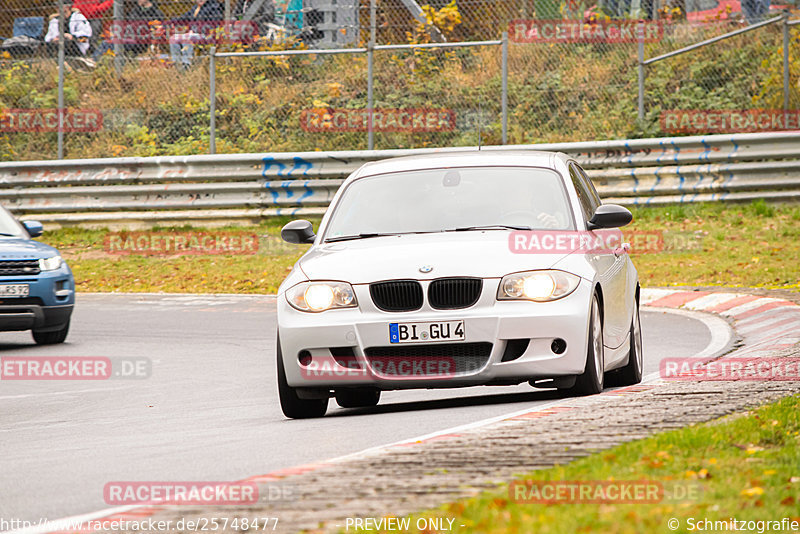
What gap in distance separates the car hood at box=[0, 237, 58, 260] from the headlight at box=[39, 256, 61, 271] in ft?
0.16

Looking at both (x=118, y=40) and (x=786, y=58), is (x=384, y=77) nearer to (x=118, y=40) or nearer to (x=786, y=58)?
(x=118, y=40)

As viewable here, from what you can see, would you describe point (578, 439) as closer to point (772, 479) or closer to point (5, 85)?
point (772, 479)

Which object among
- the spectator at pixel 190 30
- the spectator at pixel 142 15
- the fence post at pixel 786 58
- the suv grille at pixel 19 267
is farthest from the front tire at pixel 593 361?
the spectator at pixel 190 30

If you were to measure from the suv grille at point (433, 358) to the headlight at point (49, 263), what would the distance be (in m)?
7.39

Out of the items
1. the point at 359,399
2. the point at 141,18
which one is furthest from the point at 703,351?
the point at 141,18

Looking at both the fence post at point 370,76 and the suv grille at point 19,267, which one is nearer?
the suv grille at point 19,267

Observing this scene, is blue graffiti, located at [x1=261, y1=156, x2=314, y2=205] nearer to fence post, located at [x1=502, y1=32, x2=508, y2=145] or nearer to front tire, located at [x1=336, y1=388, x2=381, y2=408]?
fence post, located at [x1=502, y1=32, x2=508, y2=145]

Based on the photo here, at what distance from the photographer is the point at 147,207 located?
→ 2336 centimetres

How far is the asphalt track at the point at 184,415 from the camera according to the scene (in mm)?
6770

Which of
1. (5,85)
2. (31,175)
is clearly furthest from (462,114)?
(5,85)

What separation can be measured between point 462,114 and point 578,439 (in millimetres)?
18972

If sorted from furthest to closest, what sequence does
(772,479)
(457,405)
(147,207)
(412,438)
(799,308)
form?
(147,207), (799,308), (457,405), (412,438), (772,479)

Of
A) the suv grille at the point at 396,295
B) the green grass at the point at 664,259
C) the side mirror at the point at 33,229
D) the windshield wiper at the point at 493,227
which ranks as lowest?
the green grass at the point at 664,259

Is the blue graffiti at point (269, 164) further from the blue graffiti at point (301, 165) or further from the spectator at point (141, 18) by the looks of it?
the spectator at point (141, 18)
